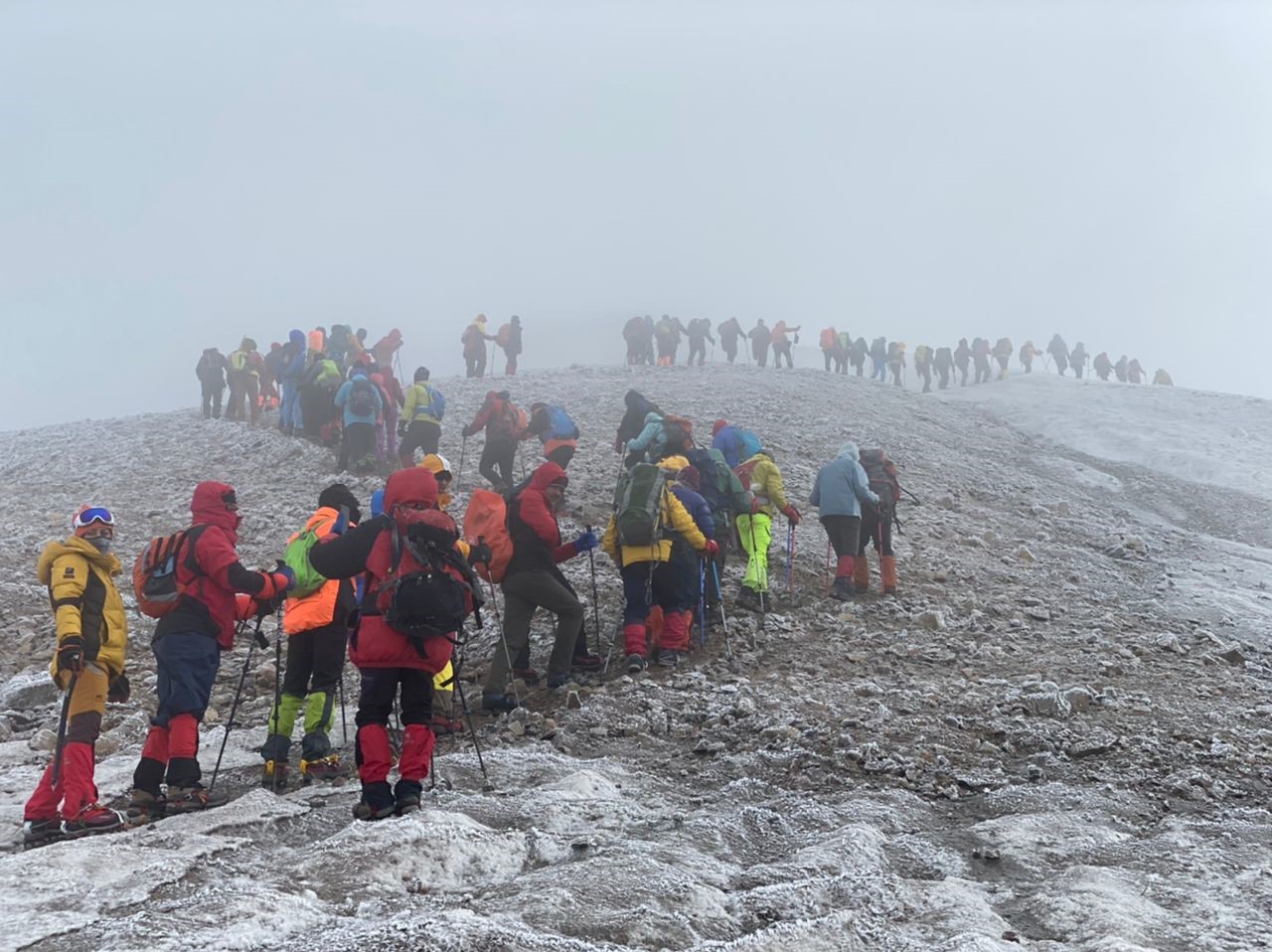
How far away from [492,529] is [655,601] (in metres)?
1.91

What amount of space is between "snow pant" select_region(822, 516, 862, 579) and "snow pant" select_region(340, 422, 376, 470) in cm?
846

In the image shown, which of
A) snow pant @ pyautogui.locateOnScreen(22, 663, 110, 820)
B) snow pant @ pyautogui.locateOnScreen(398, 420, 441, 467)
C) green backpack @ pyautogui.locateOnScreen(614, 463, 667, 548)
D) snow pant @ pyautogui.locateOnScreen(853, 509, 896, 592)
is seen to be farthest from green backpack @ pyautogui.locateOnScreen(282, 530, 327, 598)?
snow pant @ pyautogui.locateOnScreen(398, 420, 441, 467)

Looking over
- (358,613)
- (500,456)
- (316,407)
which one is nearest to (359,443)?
(500,456)

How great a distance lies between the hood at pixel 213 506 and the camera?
6.46 metres

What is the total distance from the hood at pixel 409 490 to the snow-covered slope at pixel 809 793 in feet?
5.98

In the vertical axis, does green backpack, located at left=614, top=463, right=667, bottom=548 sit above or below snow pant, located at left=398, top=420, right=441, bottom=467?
below

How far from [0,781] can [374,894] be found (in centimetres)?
397

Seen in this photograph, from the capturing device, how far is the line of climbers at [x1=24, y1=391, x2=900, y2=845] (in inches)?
223

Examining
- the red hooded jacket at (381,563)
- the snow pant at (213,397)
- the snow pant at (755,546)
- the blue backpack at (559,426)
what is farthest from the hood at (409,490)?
the snow pant at (213,397)

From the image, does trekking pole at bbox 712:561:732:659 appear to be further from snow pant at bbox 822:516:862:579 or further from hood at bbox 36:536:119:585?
hood at bbox 36:536:119:585

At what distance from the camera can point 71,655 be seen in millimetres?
5742

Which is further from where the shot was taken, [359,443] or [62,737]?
[359,443]

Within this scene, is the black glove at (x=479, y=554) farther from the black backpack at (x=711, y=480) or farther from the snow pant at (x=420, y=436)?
the snow pant at (x=420, y=436)

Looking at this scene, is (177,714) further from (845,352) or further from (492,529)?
(845,352)
